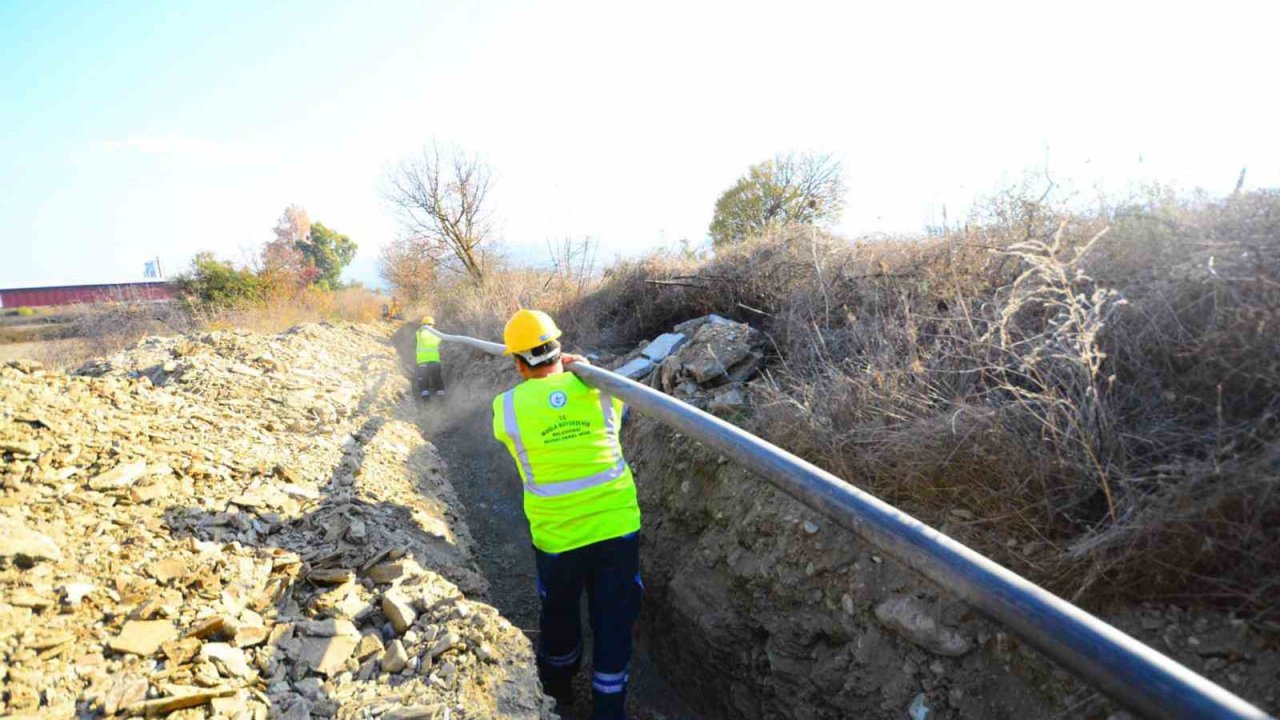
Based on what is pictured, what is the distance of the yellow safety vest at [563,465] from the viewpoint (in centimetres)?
337

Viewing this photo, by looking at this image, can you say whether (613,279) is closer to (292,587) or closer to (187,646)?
(292,587)

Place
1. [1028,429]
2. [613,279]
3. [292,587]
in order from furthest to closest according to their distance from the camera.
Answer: [613,279]
[292,587]
[1028,429]

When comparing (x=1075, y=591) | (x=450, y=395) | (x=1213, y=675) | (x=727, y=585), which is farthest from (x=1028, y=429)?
(x=450, y=395)

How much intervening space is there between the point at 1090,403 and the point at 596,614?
291cm

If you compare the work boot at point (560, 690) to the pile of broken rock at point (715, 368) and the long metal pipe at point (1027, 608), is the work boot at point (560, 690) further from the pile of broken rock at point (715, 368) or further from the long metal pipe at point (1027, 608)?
the long metal pipe at point (1027, 608)

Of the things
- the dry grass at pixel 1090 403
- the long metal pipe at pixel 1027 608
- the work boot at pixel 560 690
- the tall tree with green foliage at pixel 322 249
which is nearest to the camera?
the long metal pipe at pixel 1027 608

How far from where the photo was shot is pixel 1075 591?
232 centimetres

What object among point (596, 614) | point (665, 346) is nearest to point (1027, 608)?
point (596, 614)

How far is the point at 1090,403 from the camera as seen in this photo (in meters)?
2.71

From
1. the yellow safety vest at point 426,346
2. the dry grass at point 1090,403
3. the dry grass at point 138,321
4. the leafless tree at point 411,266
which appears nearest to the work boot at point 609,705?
the dry grass at point 1090,403

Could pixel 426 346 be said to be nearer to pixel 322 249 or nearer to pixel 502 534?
pixel 502 534

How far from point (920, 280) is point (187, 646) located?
513cm

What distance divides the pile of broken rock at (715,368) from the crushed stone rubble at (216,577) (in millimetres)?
2294

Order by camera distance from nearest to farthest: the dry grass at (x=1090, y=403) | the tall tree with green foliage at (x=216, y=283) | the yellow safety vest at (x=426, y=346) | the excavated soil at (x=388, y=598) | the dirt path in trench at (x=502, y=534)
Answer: the dry grass at (x=1090, y=403)
the excavated soil at (x=388, y=598)
the dirt path in trench at (x=502, y=534)
the yellow safety vest at (x=426, y=346)
the tall tree with green foliage at (x=216, y=283)
